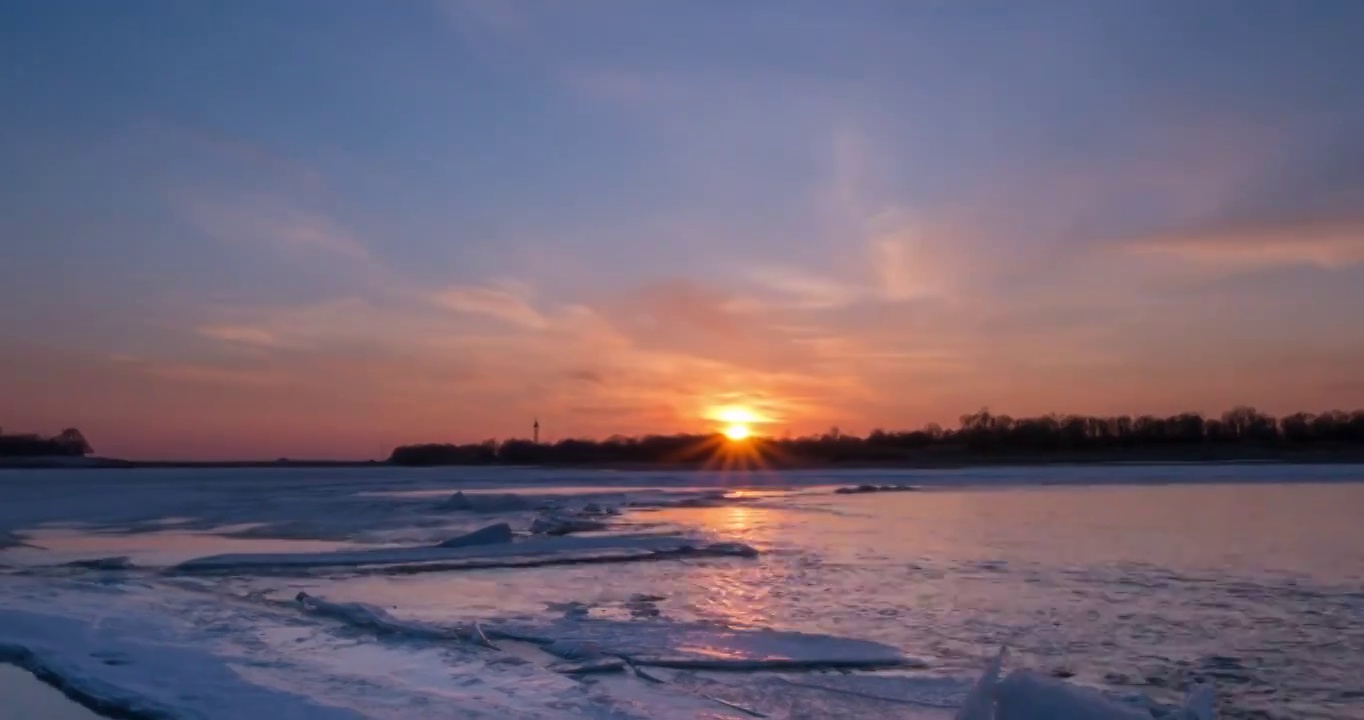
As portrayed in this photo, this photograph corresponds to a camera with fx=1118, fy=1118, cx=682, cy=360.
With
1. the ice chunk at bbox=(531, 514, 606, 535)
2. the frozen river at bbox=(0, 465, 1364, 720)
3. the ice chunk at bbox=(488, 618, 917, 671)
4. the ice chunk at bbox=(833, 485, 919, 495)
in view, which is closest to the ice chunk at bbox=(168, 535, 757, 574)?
the frozen river at bbox=(0, 465, 1364, 720)

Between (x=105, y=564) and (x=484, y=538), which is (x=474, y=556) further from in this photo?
(x=105, y=564)

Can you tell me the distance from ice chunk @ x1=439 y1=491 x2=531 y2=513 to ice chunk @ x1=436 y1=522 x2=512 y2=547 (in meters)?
8.01

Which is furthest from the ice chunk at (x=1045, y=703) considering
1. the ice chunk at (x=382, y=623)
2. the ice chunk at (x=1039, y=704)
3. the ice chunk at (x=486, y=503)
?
the ice chunk at (x=486, y=503)

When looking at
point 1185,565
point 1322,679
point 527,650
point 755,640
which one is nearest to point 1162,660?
point 1322,679

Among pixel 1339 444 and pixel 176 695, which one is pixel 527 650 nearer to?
pixel 176 695

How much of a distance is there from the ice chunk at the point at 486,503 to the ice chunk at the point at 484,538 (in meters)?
8.01

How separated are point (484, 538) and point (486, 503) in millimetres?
10478

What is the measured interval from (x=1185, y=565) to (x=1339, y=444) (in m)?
68.5

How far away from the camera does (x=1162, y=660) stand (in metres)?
7.98

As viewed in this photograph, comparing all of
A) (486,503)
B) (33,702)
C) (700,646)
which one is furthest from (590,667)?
(486,503)

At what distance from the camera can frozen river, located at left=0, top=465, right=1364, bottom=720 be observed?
7145mm

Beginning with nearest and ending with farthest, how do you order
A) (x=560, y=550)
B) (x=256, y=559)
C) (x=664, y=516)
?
(x=256, y=559), (x=560, y=550), (x=664, y=516)

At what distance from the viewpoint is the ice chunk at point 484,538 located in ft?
54.9

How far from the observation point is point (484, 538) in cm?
1700
